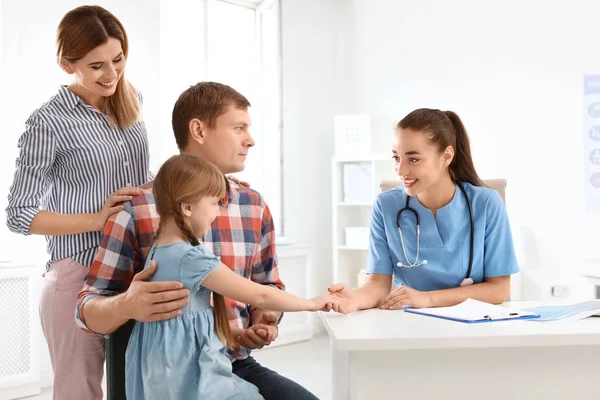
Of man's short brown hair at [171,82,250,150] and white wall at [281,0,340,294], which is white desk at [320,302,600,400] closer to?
man's short brown hair at [171,82,250,150]

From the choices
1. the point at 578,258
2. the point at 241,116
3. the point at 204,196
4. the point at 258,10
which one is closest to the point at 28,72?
the point at 258,10

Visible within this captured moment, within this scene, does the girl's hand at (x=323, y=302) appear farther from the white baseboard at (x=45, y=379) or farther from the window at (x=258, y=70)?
the window at (x=258, y=70)

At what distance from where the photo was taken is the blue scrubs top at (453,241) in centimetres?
169

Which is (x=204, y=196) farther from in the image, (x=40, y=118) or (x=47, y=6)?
(x=47, y=6)

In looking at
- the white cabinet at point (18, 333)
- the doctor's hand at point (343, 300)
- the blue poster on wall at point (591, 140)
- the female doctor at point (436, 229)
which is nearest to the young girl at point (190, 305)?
the doctor's hand at point (343, 300)

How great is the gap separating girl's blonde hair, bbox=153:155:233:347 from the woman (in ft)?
0.67

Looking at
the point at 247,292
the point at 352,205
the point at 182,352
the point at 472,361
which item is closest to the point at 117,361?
the point at 182,352

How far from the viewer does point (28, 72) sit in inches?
132

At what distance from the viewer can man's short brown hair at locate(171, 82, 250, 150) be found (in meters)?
1.48

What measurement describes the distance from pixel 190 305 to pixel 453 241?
0.78 metres

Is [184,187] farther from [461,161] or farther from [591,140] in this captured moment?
[591,140]

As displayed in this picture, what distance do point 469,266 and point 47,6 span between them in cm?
277

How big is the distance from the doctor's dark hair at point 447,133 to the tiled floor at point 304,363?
5.52 ft

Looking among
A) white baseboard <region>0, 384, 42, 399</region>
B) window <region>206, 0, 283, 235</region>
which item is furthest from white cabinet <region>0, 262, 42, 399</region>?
window <region>206, 0, 283, 235</region>
